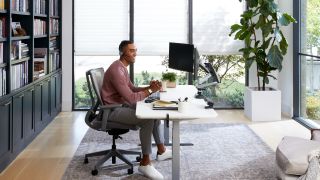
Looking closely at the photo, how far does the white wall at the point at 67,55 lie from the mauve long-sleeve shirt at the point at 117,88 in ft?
11.2

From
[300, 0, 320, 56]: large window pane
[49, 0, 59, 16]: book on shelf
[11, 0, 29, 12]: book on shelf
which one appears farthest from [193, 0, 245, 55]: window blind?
[11, 0, 29, 12]: book on shelf

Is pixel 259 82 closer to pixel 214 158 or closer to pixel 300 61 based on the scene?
pixel 300 61

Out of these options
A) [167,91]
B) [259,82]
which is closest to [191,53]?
[167,91]

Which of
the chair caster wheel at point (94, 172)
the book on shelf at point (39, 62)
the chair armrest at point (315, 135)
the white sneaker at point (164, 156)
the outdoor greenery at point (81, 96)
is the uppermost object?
the book on shelf at point (39, 62)

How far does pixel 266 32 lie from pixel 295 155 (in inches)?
138

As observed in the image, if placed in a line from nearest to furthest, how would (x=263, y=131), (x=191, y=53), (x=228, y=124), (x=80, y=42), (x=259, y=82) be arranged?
(x=191, y=53) → (x=263, y=131) → (x=228, y=124) → (x=259, y=82) → (x=80, y=42)

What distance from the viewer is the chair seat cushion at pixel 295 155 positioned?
387cm

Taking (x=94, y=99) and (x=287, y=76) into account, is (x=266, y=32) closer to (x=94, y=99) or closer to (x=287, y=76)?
(x=287, y=76)

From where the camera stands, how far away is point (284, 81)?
802 centimetres

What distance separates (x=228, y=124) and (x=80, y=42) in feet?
9.47

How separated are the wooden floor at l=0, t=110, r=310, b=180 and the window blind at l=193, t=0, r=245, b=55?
115cm

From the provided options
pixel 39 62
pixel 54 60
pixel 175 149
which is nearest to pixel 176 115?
pixel 175 149

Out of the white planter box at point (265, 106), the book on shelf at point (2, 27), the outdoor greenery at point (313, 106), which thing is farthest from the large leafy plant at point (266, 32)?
the book on shelf at point (2, 27)

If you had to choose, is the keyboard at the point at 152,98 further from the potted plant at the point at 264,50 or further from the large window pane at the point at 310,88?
the large window pane at the point at 310,88
